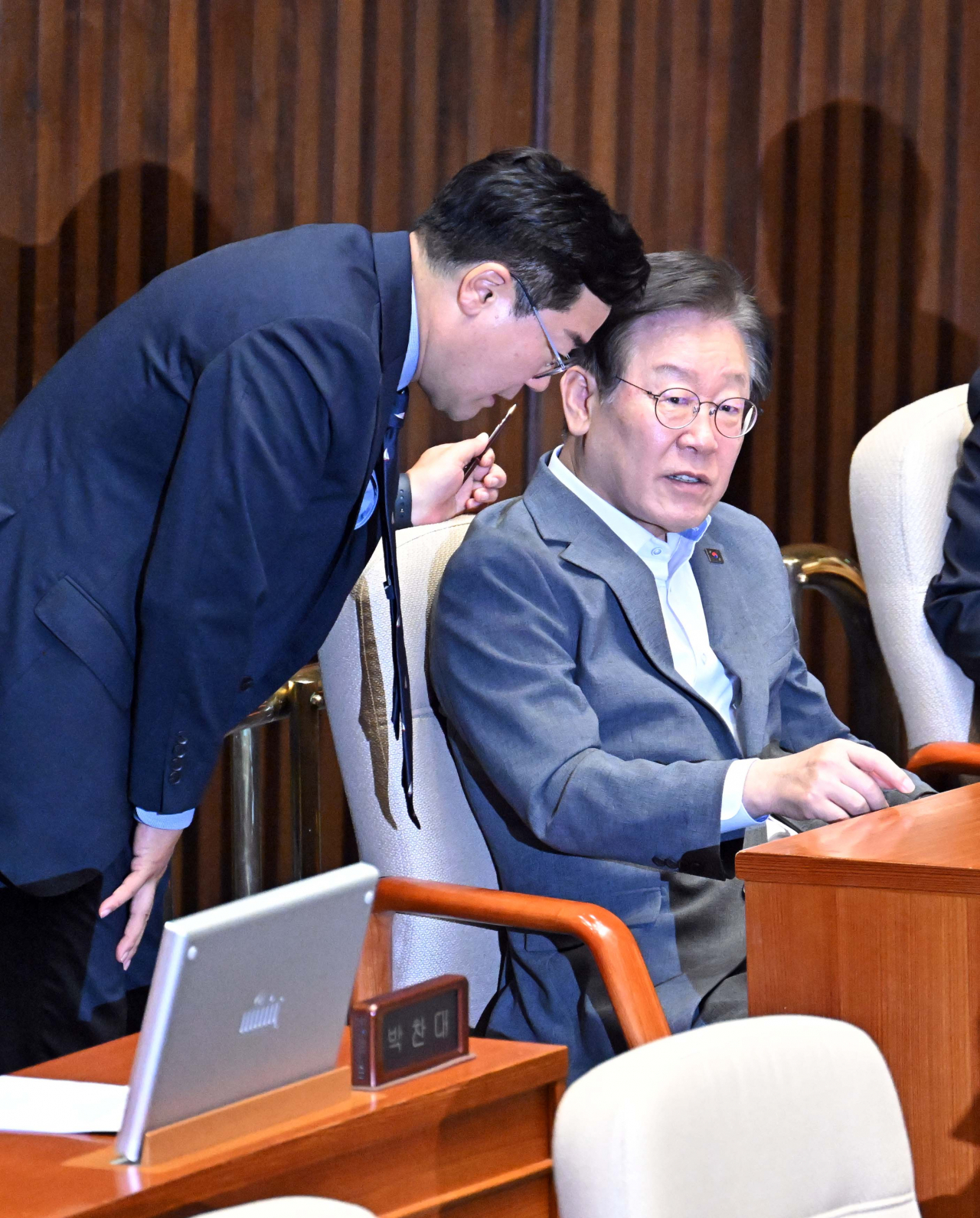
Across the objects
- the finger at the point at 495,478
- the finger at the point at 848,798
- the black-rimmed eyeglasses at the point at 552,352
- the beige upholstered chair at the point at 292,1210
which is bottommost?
the finger at the point at 848,798

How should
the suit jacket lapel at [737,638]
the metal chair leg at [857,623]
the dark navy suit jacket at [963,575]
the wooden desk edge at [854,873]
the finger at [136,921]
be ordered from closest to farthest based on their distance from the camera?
the wooden desk edge at [854,873] < the finger at [136,921] < the suit jacket lapel at [737,638] < the dark navy suit jacket at [963,575] < the metal chair leg at [857,623]

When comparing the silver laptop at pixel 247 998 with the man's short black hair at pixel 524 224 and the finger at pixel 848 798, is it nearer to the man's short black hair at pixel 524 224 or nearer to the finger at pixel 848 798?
the finger at pixel 848 798

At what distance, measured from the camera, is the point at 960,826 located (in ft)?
5.10

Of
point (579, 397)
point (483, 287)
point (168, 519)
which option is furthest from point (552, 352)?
point (168, 519)

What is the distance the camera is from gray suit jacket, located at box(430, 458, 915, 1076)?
1.88 metres

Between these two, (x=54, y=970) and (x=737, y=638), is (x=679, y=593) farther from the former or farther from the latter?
(x=54, y=970)

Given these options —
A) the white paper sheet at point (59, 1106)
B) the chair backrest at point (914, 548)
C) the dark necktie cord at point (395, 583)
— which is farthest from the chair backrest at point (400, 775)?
the chair backrest at point (914, 548)

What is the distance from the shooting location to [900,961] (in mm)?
1408

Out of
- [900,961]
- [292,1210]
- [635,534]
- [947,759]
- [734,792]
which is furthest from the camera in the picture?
[947,759]

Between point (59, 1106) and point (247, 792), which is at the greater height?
point (59, 1106)

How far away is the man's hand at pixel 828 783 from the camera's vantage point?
1.68m

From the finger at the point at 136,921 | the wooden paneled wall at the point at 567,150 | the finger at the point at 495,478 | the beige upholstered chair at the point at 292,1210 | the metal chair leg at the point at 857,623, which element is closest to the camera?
the beige upholstered chair at the point at 292,1210

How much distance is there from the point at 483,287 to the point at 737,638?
0.64 m

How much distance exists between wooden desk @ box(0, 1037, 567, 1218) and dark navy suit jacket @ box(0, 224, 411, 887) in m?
0.35
